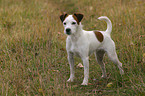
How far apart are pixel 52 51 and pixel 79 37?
1709mm

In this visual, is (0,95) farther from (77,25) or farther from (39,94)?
(77,25)

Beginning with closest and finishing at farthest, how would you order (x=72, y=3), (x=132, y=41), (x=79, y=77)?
(x=79, y=77) → (x=132, y=41) → (x=72, y=3)

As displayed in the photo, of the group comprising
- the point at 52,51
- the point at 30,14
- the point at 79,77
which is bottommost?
the point at 79,77

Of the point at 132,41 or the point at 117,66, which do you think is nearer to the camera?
the point at 117,66

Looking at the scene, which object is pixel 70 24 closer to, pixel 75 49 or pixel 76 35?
pixel 76 35

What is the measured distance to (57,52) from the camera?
571 centimetres

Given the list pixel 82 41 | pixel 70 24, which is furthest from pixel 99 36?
pixel 70 24

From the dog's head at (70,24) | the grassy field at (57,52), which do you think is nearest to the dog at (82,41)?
the dog's head at (70,24)

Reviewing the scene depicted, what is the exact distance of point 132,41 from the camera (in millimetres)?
5539

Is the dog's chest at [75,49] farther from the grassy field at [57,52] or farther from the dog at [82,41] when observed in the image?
the grassy field at [57,52]

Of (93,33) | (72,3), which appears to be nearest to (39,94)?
(93,33)

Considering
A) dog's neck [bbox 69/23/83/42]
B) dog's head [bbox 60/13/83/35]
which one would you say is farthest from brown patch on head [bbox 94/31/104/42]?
dog's head [bbox 60/13/83/35]

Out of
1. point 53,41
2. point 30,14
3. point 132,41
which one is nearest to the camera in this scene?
point 132,41

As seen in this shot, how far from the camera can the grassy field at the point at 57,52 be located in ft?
12.1
